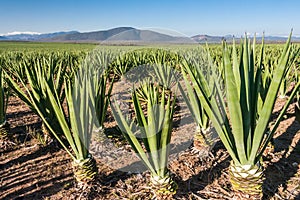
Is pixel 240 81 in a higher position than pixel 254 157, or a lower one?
higher

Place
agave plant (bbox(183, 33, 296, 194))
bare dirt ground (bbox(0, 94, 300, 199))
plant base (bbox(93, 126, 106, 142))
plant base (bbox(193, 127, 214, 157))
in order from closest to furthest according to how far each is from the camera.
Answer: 1. agave plant (bbox(183, 33, 296, 194))
2. bare dirt ground (bbox(0, 94, 300, 199))
3. plant base (bbox(193, 127, 214, 157))
4. plant base (bbox(93, 126, 106, 142))

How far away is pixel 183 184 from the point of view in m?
2.02

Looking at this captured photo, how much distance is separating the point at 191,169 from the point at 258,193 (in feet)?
2.69

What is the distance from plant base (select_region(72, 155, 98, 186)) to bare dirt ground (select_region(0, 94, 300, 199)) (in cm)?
8

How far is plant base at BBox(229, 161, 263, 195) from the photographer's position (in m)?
1.42

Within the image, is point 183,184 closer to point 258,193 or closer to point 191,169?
point 191,169

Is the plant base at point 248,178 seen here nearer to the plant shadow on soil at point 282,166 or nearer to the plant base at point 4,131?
the plant shadow on soil at point 282,166

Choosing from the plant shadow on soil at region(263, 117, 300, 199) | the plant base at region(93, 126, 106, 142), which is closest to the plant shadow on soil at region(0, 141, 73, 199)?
the plant base at region(93, 126, 106, 142)

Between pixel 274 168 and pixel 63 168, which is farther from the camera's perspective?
pixel 63 168

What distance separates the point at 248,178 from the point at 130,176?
3.47ft

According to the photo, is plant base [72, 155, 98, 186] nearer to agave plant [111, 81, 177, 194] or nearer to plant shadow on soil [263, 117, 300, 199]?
agave plant [111, 81, 177, 194]

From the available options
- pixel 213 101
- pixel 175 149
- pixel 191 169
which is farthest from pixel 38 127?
pixel 213 101

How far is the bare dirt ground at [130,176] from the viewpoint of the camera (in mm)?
1886

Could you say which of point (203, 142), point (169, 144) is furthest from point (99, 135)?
point (169, 144)
